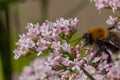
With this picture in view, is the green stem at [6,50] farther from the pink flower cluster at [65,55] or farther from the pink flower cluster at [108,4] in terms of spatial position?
the pink flower cluster at [108,4]

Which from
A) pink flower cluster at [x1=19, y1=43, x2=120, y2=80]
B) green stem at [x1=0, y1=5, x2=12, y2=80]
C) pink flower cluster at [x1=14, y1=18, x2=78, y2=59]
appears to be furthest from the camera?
green stem at [x1=0, y1=5, x2=12, y2=80]

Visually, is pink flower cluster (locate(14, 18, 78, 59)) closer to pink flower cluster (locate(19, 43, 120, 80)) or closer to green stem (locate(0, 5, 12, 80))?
→ pink flower cluster (locate(19, 43, 120, 80))

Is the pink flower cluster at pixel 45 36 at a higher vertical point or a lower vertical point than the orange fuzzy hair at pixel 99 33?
higher

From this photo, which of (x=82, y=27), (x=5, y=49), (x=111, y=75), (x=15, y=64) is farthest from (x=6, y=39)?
(x=82, y=27)

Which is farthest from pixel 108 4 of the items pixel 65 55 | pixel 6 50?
pixel 6 50

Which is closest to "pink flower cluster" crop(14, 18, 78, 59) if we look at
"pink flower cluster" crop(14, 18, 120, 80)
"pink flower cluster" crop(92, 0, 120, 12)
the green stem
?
"pink flower cluster" crop(14, 18, 120, 80)

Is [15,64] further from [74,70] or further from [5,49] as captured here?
[74,70]

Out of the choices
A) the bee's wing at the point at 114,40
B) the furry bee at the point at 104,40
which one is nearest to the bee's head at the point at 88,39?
the furry bee at the point at 104,40

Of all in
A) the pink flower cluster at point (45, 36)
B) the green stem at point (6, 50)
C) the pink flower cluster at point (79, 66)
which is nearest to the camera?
the pink flower cluster at point (79, 66)
